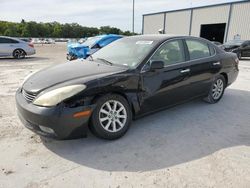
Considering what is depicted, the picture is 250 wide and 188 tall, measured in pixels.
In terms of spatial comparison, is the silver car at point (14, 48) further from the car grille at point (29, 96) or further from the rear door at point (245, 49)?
the rear door at point (245, 49)

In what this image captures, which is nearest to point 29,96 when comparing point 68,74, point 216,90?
point 68,74

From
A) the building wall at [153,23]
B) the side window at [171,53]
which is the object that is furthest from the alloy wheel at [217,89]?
the building wall at [153,23]

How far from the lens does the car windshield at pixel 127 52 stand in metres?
3.77

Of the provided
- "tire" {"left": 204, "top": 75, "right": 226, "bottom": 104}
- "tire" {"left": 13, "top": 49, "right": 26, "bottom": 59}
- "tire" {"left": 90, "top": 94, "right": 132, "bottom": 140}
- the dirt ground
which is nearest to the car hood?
"tire" {"left": 90, "top": 94, "right": 132, "bottom": 140}

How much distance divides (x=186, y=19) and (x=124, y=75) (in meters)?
32.7

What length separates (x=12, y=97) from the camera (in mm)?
5492

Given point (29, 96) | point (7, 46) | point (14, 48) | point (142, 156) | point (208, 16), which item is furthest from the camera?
point (208, 16)

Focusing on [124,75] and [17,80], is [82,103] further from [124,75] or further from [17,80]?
[17,80]

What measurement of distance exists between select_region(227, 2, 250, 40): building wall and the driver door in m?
25.4

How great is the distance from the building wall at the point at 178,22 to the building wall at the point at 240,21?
681 cm

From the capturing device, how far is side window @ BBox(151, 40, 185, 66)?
12.7ft

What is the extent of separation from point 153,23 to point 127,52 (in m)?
36.7

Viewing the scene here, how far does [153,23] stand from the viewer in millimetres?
38812

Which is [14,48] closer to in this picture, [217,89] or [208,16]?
[217,89]
